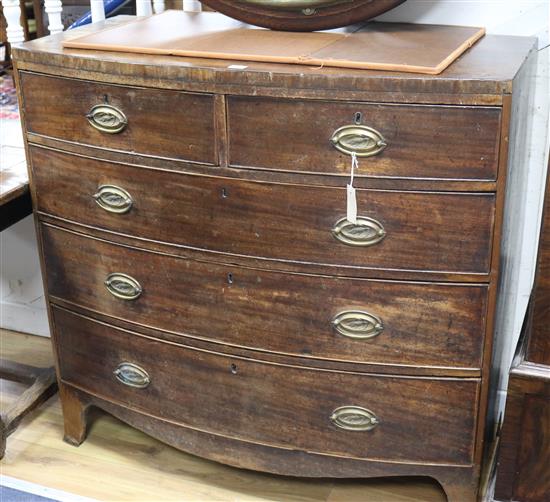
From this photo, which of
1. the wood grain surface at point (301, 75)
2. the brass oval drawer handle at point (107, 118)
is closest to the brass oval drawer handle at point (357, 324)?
the wood grain surface at point (301, 75)

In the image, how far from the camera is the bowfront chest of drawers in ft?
5.40

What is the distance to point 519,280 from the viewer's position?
89.0 inches

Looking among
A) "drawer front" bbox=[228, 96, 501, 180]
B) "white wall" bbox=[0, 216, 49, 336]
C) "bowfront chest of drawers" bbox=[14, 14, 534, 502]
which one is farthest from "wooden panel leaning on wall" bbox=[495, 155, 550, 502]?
"white wall" bbox=[0, 216, 49, 336]

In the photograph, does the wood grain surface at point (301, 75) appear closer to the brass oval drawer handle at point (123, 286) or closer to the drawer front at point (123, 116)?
the drawer front at point (123, 116)

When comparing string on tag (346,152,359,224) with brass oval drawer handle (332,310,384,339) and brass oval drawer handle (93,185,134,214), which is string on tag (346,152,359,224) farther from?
brass oval drawer handle (93,185,134,214)

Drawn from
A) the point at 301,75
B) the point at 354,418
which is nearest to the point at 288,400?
the point at 354,418

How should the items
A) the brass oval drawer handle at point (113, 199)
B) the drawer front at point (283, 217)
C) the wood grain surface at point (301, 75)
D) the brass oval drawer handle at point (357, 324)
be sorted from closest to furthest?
1. the wood grain surface at point (301, 75)
2. the drawer front at point (283, 217)
3. the brass oval drawer handle at point (357, 324)
4. the brass oval drawer handle at point (113, 199)

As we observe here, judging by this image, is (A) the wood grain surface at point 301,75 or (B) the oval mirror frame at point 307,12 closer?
(A) the wood grain surface at point 301,75

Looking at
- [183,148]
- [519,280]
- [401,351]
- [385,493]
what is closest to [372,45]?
[183,148]

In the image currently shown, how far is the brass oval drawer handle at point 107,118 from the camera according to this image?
Answer: 1828 mm

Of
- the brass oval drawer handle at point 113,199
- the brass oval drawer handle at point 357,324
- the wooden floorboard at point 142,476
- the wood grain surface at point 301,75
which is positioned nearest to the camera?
the wood grain surface at point 301,75

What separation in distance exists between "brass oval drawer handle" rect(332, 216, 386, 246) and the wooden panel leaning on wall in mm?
311

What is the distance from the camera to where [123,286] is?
2.02 metres

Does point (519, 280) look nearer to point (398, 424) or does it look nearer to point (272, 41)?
point (398, 424)
